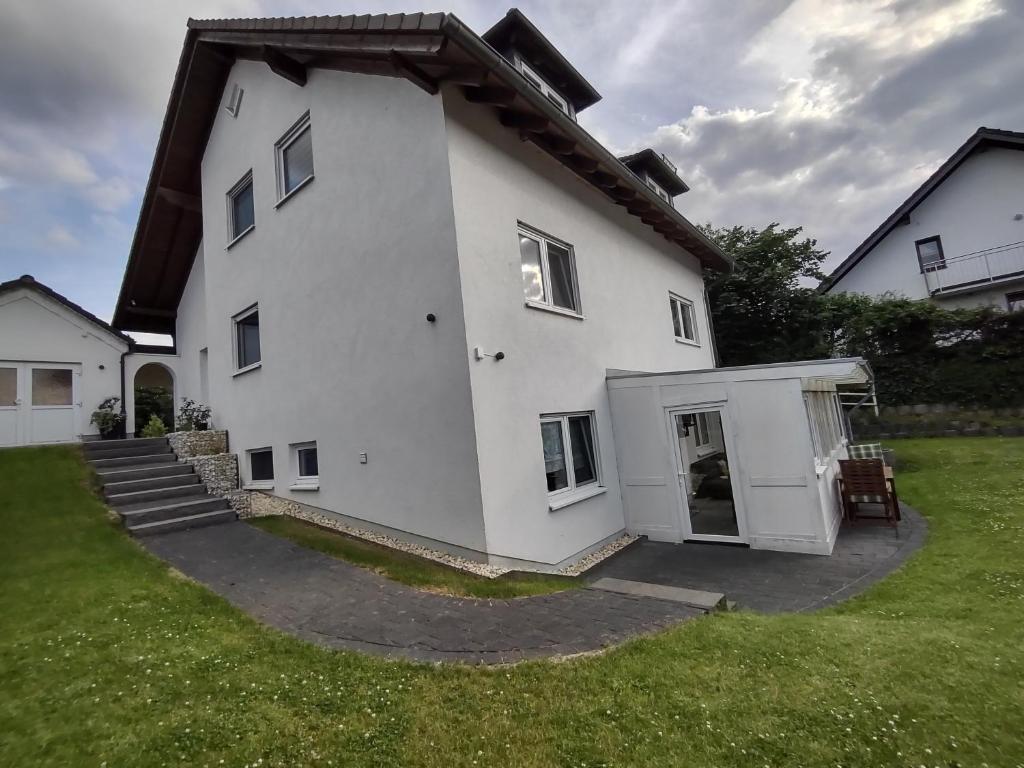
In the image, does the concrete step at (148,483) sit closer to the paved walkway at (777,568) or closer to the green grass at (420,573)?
the green grass at (420,573)

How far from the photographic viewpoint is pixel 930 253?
72.6 feet

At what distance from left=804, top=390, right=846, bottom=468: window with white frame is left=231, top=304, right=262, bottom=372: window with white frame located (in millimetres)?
10981

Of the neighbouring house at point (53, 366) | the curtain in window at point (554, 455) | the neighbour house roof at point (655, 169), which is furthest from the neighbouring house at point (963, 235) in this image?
the neighbouring house at point (53, 366)

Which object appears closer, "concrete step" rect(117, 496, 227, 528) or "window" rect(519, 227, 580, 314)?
"concrete step" rect(117, 496, 227, 528)

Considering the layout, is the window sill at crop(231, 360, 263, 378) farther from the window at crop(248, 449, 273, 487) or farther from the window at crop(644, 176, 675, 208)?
the window at crop(644, 176, 675, 208)

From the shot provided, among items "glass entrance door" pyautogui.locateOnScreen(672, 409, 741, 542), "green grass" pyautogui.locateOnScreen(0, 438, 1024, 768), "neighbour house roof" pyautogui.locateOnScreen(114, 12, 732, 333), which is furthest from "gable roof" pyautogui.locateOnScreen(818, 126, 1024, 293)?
"green grass" pyautogui.locateOnScreen(0, 438, 1024, 768)

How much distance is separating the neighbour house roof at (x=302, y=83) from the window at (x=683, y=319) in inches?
67.1

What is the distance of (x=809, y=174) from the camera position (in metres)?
20.8

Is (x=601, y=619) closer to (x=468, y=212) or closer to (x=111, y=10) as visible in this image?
(x=468, y=212)

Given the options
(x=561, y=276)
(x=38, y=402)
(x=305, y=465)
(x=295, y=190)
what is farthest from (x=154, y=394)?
(x=561, y=276)

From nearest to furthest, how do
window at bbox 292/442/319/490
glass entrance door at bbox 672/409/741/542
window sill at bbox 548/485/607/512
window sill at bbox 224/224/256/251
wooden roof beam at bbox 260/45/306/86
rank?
window sill at bbox 548/485/607/512 < glass entrance door at bbox 672/409/741/542 < wooden roof beam at bbox 260/45/306/86 < window at bbox 292/442/319/490 < window sill at bbox 224/224/256/251

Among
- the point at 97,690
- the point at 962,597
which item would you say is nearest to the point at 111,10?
the point at 97,690

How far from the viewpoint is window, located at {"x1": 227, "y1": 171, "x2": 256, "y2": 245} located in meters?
10.9

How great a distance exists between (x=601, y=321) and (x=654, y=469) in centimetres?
306
